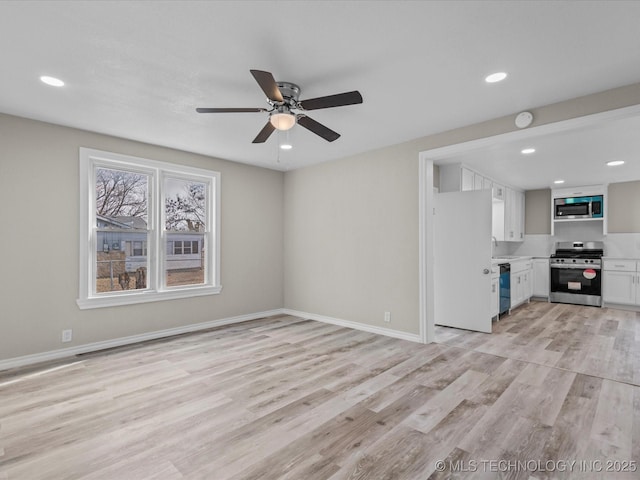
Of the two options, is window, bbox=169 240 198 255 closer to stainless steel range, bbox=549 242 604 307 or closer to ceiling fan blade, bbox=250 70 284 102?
ceiling fan blade, bbox=250 70 284 102

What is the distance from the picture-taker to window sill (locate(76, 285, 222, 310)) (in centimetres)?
392

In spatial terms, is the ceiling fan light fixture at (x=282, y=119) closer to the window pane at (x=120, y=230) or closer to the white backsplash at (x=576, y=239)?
the window pane at (x=120, y=230)

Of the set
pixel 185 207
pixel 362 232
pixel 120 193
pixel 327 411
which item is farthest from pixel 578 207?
pixel 120 193

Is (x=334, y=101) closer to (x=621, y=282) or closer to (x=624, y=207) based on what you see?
(x=621, y=282)

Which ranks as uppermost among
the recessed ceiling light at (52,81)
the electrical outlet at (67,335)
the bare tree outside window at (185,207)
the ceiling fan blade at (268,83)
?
the recessed ceiling light at (52,81)

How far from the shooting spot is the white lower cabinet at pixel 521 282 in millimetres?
6102

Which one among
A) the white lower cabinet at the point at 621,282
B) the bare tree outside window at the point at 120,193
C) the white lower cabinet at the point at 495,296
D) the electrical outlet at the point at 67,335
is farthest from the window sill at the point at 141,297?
the white lower cabinet at the point at 621,282

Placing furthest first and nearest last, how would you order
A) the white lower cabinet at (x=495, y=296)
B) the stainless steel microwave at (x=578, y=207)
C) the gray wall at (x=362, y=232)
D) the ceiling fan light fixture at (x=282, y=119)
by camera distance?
the stainless steel microwave at (x=578, y=207), the white lower cabinet at (x=495, y=296), the gray wall at (x=362, y=232), the ceiling fan light fixture at (x=282, y=119)

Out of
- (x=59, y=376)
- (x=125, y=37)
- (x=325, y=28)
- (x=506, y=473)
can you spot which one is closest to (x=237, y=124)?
(x=125, y=37)

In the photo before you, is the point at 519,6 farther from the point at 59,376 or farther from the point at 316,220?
the point at 59,376

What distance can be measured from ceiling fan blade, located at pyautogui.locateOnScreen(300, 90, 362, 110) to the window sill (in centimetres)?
338

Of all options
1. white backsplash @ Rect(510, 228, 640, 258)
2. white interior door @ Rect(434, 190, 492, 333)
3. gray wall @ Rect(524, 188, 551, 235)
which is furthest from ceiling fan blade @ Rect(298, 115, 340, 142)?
gray wall @ Rect(524, 188, 551, 235)

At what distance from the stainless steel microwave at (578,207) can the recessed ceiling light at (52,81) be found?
8.62m

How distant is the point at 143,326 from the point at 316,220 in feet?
9.73
